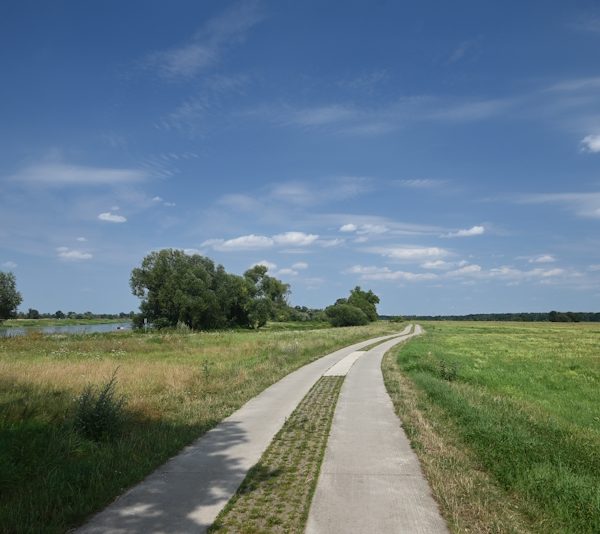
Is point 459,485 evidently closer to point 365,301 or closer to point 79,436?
point 79,436

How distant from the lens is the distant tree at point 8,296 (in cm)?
6775

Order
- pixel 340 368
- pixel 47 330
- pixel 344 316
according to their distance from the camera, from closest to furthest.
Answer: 1. pixel 340 368
2. pixel 47 330
3. pixel 344 316

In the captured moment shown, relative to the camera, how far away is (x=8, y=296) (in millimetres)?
68062

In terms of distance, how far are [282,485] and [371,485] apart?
1.15m

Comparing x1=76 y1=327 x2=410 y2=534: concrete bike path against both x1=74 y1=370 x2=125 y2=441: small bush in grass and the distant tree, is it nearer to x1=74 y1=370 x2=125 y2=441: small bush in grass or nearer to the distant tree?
x1=74 y1=370 x2=125 y2=441: small bush in grass

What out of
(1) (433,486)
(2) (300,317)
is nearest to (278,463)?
(1) (433,486)

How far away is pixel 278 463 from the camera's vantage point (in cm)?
687

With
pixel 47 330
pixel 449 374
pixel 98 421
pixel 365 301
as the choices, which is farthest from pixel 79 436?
pixel 365 301

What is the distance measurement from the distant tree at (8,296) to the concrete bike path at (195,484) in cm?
7132

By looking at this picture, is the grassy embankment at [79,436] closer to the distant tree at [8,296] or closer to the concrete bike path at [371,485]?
the concrete bike path at [371,485]

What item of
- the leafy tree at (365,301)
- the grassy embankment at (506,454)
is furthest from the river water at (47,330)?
the leafy tree at (365,301)

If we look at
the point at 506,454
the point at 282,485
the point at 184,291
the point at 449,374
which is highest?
the point at 184,291

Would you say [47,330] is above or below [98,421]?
above

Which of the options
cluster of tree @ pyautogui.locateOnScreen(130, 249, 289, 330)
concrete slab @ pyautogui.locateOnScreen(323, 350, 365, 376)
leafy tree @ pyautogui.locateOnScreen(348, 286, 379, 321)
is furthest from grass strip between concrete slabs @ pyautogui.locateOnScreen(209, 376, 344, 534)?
leafy tree @ pyautogui.locateOnScreen(348, 286, 379, 321)
